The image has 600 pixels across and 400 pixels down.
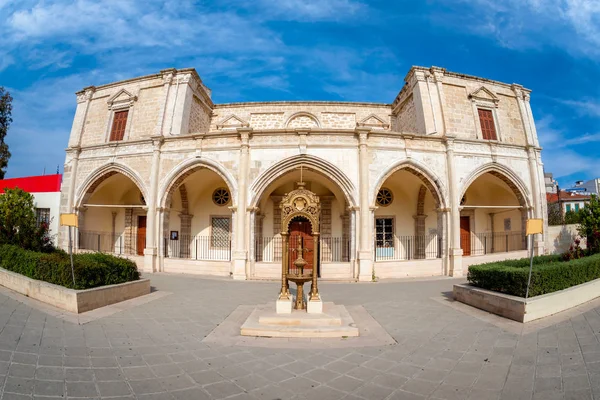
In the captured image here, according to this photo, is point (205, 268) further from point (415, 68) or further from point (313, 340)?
point (415, 68)

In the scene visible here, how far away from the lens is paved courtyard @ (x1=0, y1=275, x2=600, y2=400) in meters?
3.24

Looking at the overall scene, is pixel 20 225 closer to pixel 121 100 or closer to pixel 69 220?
pixel 69 220

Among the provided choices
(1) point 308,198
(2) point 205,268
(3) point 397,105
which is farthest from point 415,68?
(2) point 205,268

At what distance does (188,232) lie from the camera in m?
15.6

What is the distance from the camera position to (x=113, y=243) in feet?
54.6

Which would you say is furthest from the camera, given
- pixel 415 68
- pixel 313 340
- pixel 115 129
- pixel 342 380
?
pixel 115 129

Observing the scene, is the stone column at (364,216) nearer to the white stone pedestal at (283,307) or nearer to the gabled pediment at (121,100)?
the white stone pedestal at (283,307)

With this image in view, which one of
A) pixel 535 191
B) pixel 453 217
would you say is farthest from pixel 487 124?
pixel 453 217

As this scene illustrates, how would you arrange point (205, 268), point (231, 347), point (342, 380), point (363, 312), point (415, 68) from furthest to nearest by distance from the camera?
point (415, 68), point (205, 268), point (363, 312), point (231, 347), point (342, 380)

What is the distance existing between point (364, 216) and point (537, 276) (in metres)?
6.01

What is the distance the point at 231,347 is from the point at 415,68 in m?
14.8

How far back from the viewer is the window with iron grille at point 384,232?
15.2 m

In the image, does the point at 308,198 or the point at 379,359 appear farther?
the point at 308,198

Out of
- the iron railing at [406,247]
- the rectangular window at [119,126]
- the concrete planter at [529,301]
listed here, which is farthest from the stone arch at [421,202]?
the rectangular window at [119,126]
